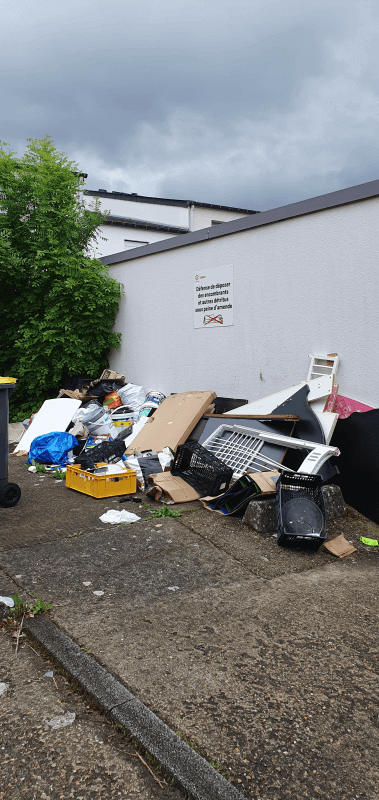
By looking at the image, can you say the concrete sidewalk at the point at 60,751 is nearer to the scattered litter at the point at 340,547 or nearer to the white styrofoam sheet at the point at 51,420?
the scattered litter at the point at 340,547

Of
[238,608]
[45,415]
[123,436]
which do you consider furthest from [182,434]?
[238,608]

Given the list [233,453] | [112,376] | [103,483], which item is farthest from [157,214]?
[103,483]

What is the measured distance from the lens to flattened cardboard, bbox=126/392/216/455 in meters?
6.40

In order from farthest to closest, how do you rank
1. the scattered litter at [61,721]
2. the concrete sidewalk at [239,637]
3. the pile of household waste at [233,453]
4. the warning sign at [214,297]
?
the warning sign at [214,297] < the pile of household waste at [233,453] < the scattered litter at [61,721] < the concrete sidewalk at [239,637]

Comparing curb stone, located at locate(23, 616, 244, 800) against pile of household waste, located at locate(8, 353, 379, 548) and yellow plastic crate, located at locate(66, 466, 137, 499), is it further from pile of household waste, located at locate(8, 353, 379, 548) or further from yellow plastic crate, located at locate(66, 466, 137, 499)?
yellow plastic crate, located at locate(66, 466, 137, 499)

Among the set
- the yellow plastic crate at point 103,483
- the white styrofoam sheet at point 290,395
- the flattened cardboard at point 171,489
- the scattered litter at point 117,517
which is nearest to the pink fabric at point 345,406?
the white styrofoam sheet at point 290,395

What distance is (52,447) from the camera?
22.4 ft

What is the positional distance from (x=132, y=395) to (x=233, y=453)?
145 inches

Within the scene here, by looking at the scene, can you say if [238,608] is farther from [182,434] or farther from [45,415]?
[45,415]

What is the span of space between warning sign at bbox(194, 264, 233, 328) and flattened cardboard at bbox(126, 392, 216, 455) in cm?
121

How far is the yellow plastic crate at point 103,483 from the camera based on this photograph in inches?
206

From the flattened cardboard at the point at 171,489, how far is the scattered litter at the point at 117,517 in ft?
1.61

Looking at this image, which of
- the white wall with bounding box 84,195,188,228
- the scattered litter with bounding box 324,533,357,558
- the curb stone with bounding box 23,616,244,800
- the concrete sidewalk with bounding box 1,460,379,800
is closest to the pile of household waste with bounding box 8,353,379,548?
the scattered litter with bounding box 324,533,357,558

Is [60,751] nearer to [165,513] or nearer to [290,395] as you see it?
[165,513]
